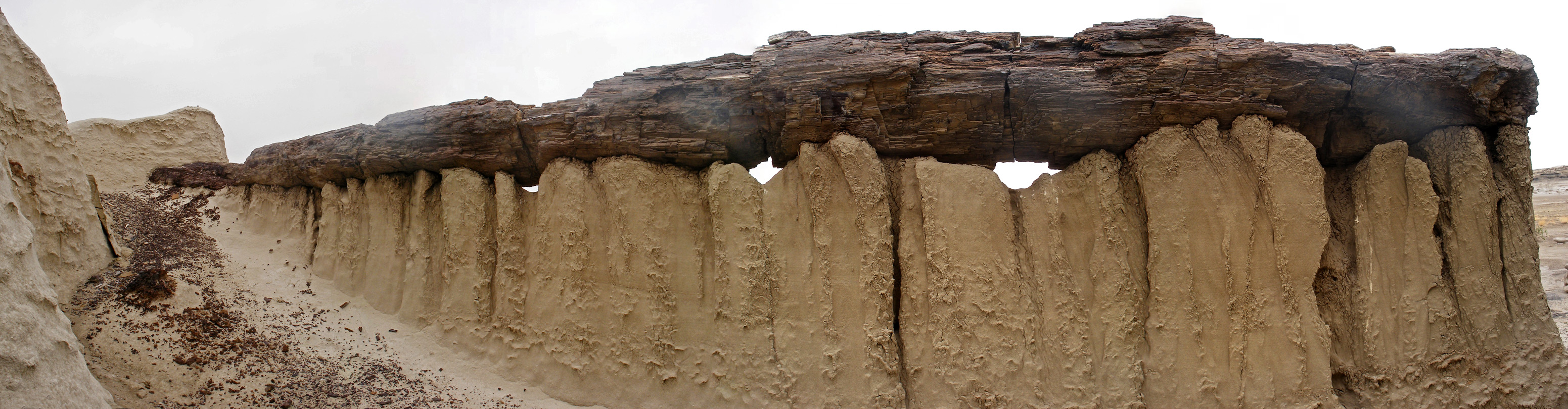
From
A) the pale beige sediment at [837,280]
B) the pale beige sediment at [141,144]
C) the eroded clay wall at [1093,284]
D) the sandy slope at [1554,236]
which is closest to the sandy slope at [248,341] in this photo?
the pale beige sediment at [141,144]

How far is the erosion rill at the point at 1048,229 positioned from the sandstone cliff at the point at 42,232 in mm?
101

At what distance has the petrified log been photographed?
21.7 feet

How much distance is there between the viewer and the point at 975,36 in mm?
7254

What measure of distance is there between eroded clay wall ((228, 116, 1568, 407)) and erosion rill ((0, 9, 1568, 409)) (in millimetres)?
26

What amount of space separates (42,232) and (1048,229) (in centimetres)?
980

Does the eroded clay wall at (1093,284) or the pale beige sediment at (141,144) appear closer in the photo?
the eroded clay wall at (1093,284)

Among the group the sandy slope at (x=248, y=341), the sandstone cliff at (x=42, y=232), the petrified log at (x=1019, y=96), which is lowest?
the sandy slope at (x=248, y=341)

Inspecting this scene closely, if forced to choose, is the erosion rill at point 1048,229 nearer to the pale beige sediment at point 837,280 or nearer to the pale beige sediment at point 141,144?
the pale beige sediment at point 837,280

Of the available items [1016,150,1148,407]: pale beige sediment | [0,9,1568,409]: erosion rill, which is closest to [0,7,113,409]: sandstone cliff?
[0,9,1568,409]: erosion rill

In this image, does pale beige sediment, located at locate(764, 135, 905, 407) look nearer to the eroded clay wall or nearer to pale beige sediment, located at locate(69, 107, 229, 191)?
the eroded clay wall

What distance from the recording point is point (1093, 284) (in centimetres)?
685

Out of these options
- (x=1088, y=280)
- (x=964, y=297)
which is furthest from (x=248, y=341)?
(x=1088, y=280)

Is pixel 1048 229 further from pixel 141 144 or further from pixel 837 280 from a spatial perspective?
pixel 141 144

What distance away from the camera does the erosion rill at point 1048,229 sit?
21.6ft
